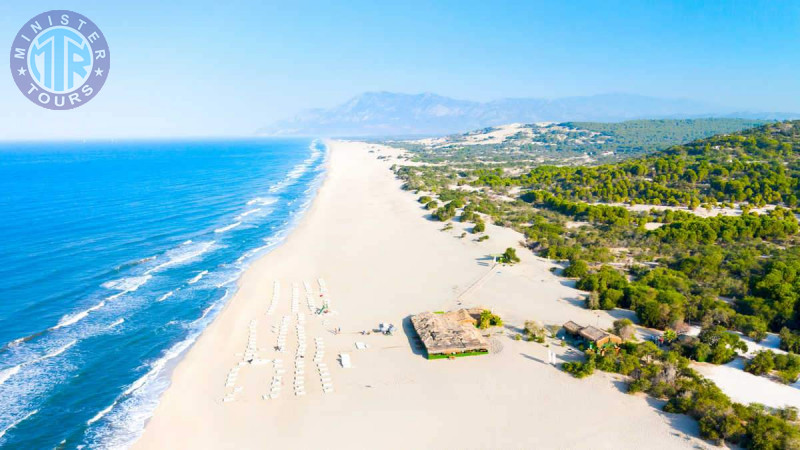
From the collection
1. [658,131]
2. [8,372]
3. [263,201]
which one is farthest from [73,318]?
[658,131]

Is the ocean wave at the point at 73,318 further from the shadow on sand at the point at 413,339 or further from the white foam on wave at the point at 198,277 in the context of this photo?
the shadow on sand at the point at 413,339

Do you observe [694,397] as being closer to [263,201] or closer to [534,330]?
[534,330]

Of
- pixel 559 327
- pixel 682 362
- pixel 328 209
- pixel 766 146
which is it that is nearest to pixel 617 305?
pixel 559 327

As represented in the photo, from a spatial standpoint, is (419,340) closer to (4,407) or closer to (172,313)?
(172,313)

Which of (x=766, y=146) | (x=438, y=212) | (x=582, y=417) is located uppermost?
(x=766, y=146)

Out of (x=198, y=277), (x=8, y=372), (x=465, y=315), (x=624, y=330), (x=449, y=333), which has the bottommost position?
(x=624, y=330)
